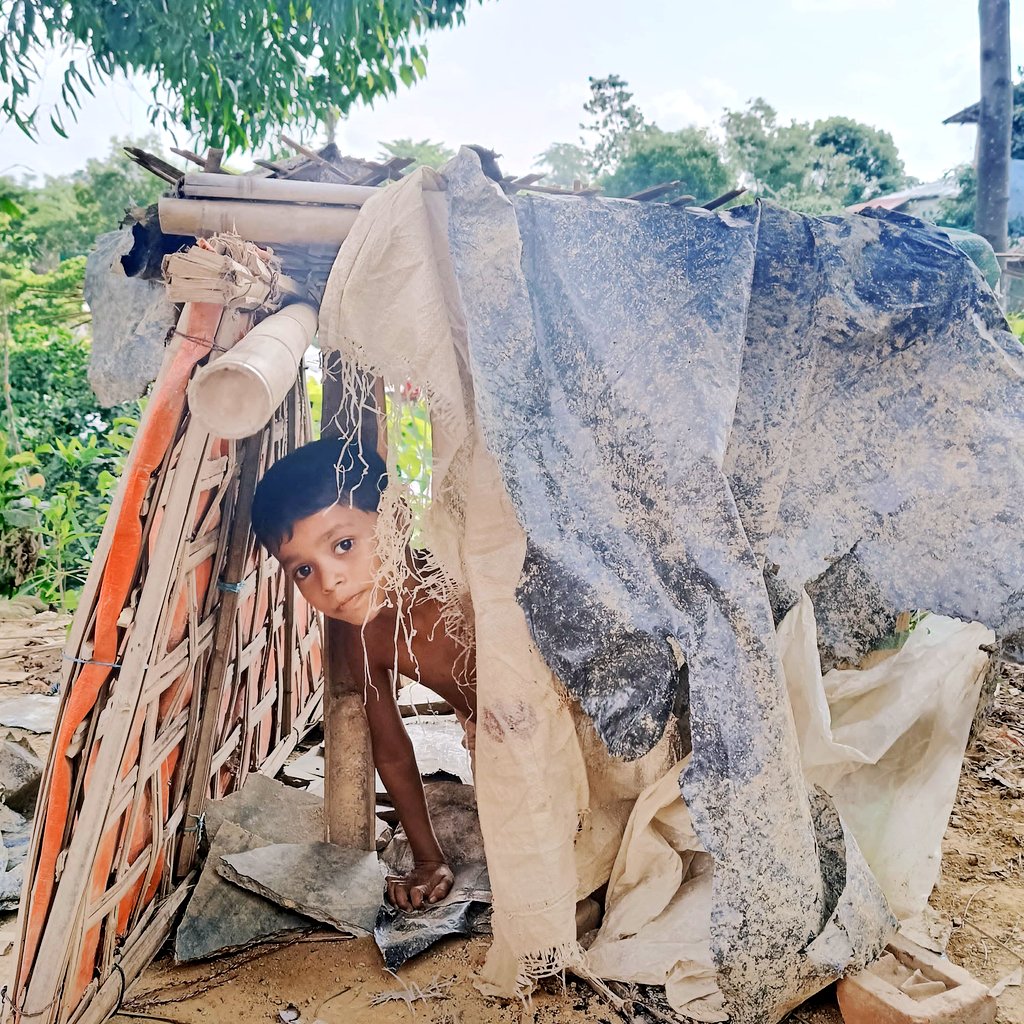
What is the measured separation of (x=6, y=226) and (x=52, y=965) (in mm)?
10254

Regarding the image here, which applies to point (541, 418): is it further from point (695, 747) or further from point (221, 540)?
point (221, 540)

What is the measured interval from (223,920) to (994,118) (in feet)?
19.2

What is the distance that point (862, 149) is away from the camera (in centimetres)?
2644

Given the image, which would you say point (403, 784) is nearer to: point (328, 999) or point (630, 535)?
point (328, 999)

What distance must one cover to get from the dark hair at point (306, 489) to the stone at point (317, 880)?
2.85 feet

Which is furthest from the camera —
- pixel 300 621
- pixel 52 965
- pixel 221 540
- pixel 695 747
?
pixel 300 621

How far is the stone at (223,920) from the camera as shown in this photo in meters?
2.22

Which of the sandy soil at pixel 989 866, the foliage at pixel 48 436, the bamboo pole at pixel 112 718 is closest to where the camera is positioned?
the bamboo pole at pixel 112 718

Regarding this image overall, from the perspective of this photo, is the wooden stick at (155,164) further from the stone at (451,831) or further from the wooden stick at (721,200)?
the stone at (451,831)

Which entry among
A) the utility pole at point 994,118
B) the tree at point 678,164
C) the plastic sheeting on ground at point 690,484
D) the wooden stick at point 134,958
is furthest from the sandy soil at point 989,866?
the tree at point 678,164

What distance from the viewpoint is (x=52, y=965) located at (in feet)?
5.81

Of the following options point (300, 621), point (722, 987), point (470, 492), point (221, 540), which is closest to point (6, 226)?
point (300, 621)

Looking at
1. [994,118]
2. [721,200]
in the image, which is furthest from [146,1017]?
[994,118]

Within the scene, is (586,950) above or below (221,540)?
below
